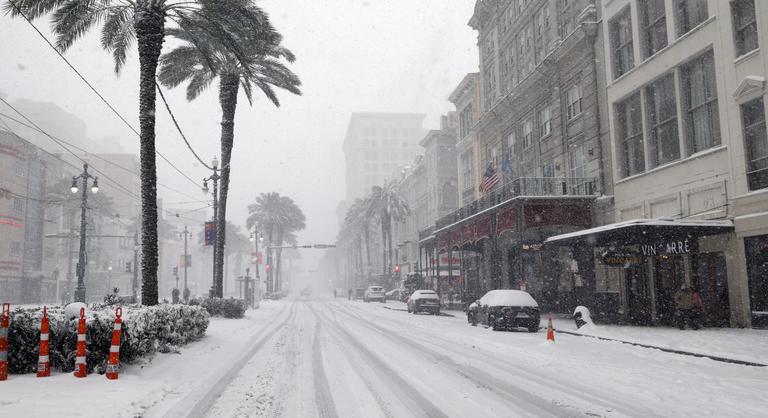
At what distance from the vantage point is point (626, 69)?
1029 inches

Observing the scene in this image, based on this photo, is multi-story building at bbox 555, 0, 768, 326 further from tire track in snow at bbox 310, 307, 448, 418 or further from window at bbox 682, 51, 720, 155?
tire track in snow at bbox 310, 307, 448, 418

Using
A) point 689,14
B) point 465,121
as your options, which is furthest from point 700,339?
point 465,121

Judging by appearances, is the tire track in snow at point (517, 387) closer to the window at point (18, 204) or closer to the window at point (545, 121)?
the window at point (545, 121)

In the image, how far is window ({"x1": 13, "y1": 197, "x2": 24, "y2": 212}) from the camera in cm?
5906

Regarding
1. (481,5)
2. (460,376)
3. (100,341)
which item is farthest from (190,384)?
(481,5)

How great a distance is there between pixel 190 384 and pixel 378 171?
175081 millimetres

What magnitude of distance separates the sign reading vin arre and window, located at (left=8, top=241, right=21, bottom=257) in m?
58.1

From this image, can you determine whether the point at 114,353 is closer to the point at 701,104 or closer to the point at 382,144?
the point at 701,104

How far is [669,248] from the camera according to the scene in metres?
Result: 19.7

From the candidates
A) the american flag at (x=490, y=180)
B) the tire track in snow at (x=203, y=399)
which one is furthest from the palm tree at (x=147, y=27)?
the american flag at (x=490, y=180)

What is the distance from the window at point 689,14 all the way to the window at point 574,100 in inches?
315

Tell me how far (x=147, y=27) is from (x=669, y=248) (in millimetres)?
17706

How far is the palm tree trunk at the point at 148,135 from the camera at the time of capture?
51.4 ft

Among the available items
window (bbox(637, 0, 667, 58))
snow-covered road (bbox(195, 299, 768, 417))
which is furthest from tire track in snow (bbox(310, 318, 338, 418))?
window (bbox(637, 0, 667, 58))
